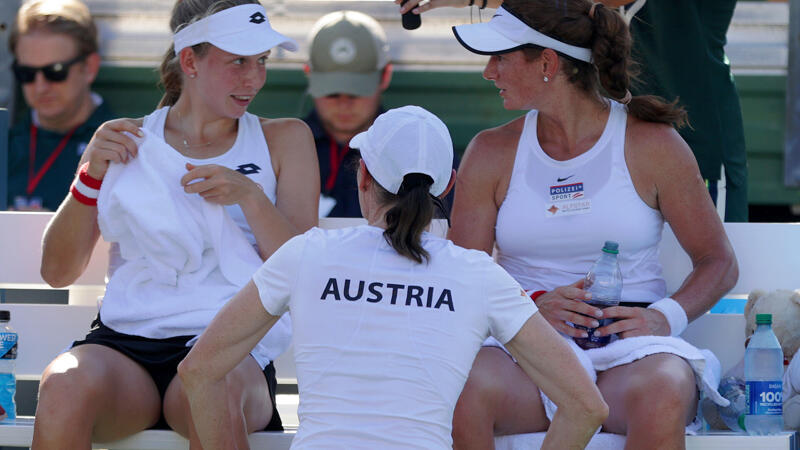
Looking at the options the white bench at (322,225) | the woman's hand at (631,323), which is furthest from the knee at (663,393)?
the white bench at (322,225)

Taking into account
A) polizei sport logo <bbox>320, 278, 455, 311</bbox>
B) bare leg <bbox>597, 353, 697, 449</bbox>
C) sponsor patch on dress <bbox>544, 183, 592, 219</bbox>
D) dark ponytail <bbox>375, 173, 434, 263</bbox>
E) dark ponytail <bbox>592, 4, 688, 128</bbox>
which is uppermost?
dark ponytail <bbox>592, 4, 688, 128</bbox>

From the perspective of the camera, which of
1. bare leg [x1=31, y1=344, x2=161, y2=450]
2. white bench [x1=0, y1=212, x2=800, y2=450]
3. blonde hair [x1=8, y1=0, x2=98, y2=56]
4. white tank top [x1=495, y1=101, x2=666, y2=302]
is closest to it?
bare leg [x1=31, y1=344, x2=161, y2=450]

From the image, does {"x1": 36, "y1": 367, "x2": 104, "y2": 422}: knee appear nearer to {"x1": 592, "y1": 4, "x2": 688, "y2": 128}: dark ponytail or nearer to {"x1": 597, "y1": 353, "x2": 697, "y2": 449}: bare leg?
{"x1": 597, "y1": 353, "x2": 697, "y2": 449}: bare leg

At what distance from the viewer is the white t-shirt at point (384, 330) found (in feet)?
6.72

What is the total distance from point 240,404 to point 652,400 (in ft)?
2.84

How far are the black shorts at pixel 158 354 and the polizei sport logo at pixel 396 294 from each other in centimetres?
74

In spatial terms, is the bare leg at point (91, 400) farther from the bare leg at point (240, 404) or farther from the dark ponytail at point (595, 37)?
the dark ponytail at point (595, 37)

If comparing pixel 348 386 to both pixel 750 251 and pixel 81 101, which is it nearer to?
pixel 750 251

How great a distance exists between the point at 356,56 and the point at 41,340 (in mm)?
1920

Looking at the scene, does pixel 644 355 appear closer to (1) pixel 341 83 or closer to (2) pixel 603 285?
(2) pixel 603 285

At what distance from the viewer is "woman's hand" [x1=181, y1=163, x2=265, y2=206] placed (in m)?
2.80

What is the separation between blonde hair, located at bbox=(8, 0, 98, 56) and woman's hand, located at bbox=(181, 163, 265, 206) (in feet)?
7.65

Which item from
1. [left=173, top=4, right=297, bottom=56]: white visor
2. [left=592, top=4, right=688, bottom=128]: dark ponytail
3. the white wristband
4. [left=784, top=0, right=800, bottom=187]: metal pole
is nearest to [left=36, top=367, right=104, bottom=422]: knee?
[left=173, top=4, right=297, bottom=56]: white visor

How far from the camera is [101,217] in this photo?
286 centimetres
